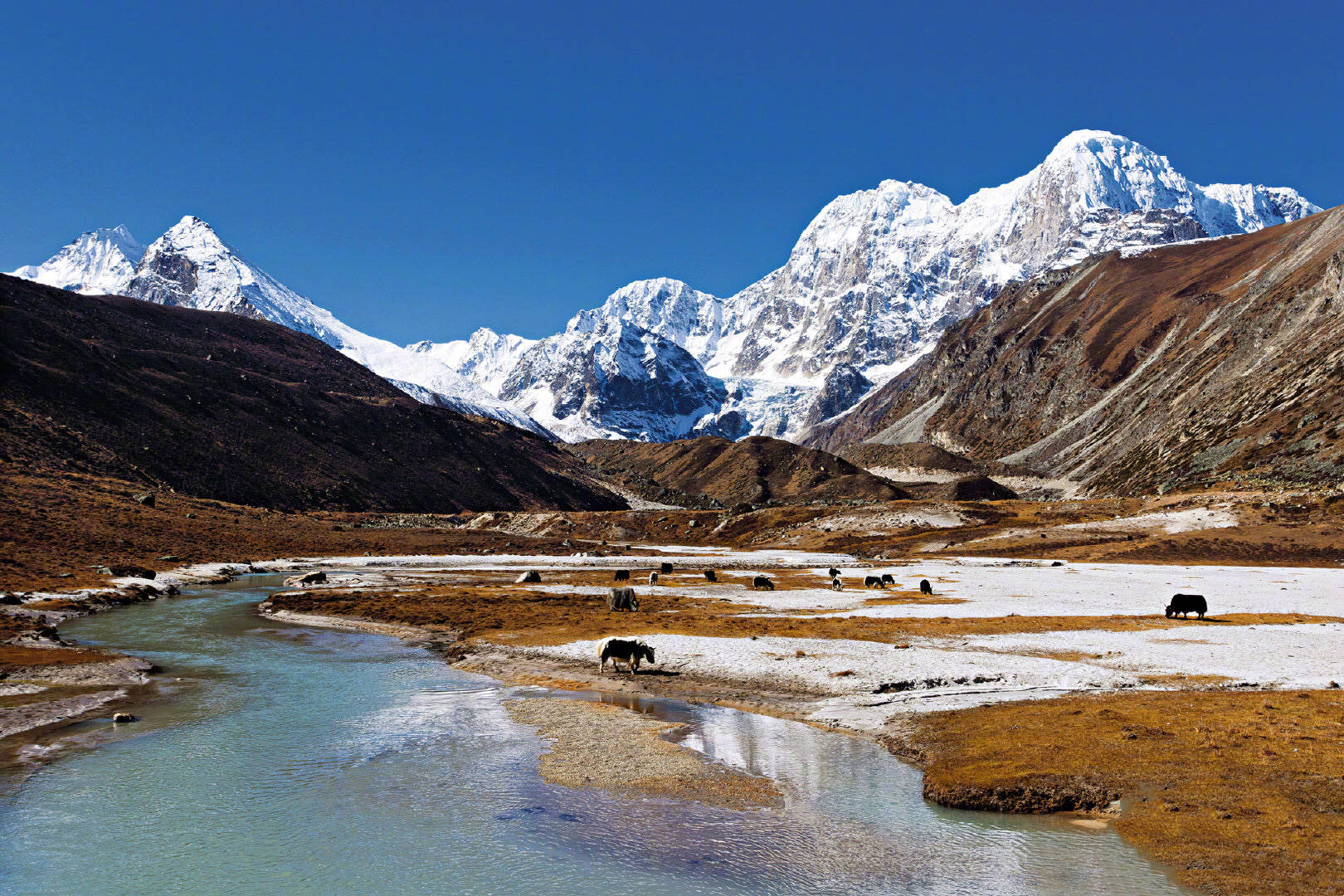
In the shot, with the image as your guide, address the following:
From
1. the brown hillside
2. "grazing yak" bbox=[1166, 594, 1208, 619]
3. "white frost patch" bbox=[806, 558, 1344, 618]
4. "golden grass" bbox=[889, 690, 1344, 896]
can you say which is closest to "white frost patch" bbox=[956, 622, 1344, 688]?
"grazing yak" bbox=[1166, 594, 1208, 619]

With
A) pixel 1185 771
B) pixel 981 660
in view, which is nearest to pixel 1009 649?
pixel 981 660

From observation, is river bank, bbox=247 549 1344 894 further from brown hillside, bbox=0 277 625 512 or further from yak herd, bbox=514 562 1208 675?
brown hillside, bbox=0 277 625 512

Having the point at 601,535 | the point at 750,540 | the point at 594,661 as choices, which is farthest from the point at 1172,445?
the point at 594,661

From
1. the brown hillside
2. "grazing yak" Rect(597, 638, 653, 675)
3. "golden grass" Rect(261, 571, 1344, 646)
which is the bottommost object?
"golden grass" Rect(261, 571, 1344, 646)

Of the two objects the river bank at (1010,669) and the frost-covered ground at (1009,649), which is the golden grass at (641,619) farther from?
the frost-covered ground at (1009,649)

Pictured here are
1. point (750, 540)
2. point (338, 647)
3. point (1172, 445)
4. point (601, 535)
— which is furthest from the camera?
point (1172, 445)

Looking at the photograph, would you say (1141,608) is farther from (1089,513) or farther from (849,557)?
(1089,513)

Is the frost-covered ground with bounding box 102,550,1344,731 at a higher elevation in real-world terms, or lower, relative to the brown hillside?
lower
